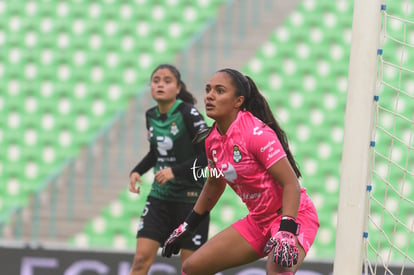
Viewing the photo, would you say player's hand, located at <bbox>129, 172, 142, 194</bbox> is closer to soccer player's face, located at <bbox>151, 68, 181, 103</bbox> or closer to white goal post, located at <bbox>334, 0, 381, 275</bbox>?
soccer player's face, located at <bbox>151, 68, 181, 103</bbox>

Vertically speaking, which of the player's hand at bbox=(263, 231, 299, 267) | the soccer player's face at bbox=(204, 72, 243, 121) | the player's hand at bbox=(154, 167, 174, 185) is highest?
the soccer player's face at bbox=(204, 72, 243, 121)

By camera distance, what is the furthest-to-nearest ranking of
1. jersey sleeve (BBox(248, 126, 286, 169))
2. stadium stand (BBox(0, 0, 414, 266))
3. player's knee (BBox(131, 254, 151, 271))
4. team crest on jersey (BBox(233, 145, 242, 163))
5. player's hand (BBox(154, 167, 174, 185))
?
stadium stand (BBox(0, 0, 414, 266)) → player's knee (BBox(131, 254, 151, 271)) → player's hand (BBox(154, 167, 174, 185)) → team crest on jersey (BBox(233, 145, 242, 163)) → jersey sleeve (BBox(248, 126, 286, 169))

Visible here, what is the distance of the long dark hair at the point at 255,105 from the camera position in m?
3.85

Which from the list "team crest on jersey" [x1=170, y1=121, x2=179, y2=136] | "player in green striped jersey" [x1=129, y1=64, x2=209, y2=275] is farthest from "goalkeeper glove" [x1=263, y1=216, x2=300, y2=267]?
"team crest on jersey" [x1=170, y1=121, x2=179, y2=136]

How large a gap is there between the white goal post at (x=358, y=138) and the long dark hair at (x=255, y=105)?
0.97 feet

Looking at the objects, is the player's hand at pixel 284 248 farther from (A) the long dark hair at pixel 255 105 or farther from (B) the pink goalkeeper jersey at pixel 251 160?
(A) the long dark hair at pixel 255 105

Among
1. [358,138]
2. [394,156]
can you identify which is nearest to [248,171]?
[358,138]

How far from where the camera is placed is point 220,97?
150 inches

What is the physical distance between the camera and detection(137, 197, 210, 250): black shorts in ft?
16.5

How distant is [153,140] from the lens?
17.0 ft

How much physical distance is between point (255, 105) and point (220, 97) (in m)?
0.24

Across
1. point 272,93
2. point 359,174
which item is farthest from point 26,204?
point 359,174

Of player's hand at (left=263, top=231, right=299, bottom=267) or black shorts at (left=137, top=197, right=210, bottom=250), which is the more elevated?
black shorts at (left=137, top=197, right=210, bottom=250)

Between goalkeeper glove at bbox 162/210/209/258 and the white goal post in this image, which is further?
goalkeeper glove at bbox 162/210/209/258
